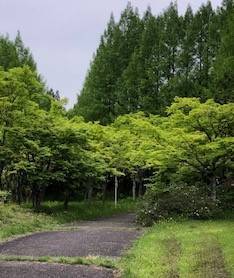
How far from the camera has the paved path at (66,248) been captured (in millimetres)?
10539

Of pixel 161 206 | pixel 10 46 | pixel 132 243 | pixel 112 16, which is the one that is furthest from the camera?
pixel 112 16

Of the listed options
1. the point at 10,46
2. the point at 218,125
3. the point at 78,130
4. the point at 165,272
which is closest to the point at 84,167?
the point at 78,130

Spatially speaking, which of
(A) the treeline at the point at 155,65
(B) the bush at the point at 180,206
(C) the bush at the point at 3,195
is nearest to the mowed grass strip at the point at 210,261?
(B) the bush at the point at 180,206

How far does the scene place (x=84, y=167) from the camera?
26.4 m

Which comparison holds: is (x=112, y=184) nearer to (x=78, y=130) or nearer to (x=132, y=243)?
(x=78, y=130)

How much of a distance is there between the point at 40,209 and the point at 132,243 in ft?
31.7

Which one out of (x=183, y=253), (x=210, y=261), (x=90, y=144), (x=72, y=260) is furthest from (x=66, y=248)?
(x=90, y=144)

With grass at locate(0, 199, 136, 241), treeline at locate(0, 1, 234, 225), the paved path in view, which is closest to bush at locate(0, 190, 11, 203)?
grass at locate(0, 199, 136, 241)

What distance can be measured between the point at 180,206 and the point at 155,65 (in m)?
25.5

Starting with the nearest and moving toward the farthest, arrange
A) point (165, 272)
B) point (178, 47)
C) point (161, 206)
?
point (165, 272)
point (161, 206)
point (178, 47)

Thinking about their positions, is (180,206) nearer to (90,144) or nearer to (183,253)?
(90,144)

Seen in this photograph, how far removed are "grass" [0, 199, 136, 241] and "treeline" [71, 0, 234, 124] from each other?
1528 cm

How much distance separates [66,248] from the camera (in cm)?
1399

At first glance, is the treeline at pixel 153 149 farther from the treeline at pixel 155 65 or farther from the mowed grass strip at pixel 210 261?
the treeline at pixel 155 65
